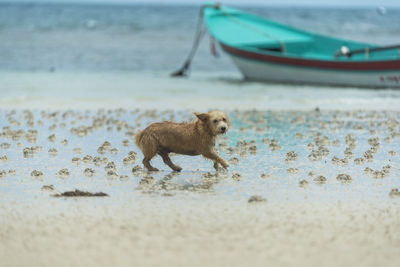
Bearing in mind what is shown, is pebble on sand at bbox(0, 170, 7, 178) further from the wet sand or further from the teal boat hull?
the teal boat hull

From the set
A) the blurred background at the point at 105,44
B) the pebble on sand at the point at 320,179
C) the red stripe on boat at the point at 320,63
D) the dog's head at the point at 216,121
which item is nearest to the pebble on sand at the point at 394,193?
the pebble on sand at the point at 320,179

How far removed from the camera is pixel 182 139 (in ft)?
33.2

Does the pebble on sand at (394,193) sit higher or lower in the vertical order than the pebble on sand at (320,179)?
higher

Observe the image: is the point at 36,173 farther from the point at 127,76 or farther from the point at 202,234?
the point at 127,76

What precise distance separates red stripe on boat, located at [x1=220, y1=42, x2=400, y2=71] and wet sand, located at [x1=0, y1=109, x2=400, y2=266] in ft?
36.8

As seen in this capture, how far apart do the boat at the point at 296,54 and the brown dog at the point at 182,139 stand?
1619 centimetres

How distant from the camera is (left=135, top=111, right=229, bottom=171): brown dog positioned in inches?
395

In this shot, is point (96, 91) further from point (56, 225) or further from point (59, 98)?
point (56, 225)

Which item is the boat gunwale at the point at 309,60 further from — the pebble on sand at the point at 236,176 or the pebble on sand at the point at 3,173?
the pebble on sand at the point at 3,173

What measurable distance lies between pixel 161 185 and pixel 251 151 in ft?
9.65

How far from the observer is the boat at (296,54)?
2569 centimetres

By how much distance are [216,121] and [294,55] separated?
62.2 ft

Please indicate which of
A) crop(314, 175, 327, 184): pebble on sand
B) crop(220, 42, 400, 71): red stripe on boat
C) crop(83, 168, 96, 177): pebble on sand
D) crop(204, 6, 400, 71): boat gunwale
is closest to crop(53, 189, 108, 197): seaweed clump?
crop(83, 168, 96, 177): pebble on sand

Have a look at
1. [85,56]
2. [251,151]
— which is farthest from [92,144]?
[85,56]
